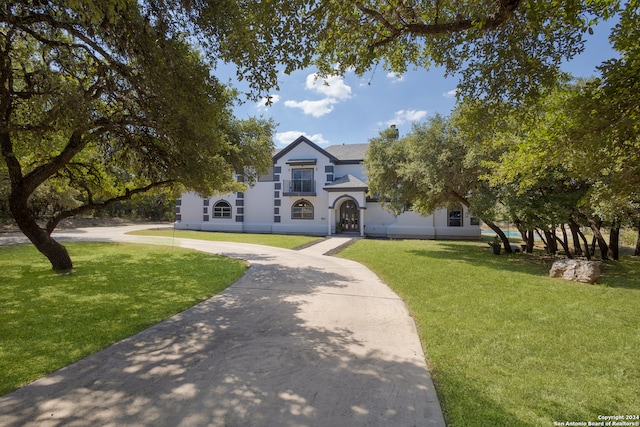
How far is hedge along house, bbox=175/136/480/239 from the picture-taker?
80.7 ft

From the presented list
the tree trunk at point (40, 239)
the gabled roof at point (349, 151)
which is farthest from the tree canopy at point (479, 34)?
the gabled roof at point (349, 151)

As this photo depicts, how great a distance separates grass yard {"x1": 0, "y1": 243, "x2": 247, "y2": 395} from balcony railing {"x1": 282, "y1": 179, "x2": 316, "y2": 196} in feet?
49.6

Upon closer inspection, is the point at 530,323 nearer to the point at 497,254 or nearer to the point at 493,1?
the point at 493,1

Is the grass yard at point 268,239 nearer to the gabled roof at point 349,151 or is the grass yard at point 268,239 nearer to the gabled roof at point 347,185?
the gabled roof at point 347,185

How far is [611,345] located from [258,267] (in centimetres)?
927

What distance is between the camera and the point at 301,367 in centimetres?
383

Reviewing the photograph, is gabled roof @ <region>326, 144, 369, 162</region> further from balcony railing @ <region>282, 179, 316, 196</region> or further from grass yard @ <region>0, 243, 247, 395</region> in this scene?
grass yard @ <region>0, 243, 247, 395</region>

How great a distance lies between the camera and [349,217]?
27.5m

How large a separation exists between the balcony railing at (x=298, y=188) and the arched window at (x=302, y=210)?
3.19 feet

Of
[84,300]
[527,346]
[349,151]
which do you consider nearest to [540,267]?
[527,346]

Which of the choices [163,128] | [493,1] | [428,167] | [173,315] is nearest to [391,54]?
[493,1]

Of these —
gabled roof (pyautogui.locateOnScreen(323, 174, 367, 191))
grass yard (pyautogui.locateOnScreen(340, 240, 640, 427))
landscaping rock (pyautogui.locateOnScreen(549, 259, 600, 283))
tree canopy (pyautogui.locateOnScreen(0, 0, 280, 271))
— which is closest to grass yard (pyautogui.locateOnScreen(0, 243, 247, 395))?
tree canopy (pyautogui.locateOnScreen(0, 0, 280, 271))

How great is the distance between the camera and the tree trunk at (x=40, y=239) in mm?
8531

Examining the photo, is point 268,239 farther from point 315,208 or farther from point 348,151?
point 348,151
